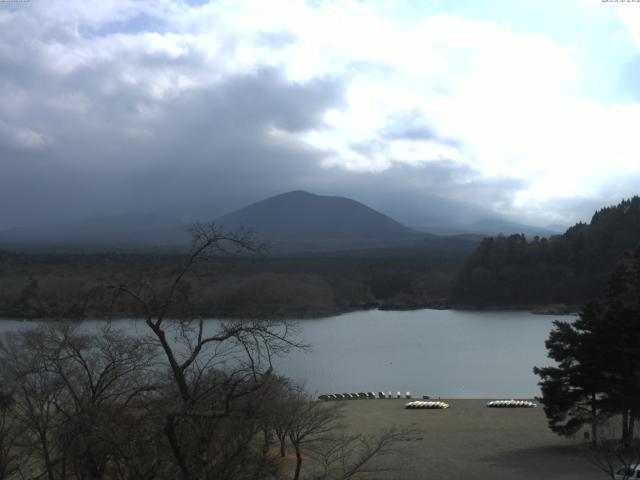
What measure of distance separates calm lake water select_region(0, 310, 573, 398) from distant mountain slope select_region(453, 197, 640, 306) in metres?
9.80

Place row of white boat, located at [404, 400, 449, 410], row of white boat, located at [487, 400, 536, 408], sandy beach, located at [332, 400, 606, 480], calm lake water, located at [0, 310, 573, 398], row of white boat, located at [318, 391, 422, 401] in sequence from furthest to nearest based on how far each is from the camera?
calm lake water, located at [0, 310, 573, 398] → row of white boat, located at [318, 391, 422, 401] → row of white boat, located at [404, 400, 449, 410] → row of white boat, located at [487, 400, 536, 408] → sandy beach, located at [332, 400, 606, 480]

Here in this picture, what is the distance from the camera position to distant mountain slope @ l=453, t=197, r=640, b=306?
60.5m

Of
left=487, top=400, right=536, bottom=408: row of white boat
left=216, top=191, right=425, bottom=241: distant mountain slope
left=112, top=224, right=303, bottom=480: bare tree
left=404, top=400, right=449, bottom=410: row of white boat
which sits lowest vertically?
left=404, top=400, right=449, bottom=410: row of white boat

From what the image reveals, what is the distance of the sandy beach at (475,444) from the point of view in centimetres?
1259

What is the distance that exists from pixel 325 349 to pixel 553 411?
69.1ft

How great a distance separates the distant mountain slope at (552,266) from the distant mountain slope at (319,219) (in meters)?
91.0

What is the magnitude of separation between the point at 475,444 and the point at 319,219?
16862cm

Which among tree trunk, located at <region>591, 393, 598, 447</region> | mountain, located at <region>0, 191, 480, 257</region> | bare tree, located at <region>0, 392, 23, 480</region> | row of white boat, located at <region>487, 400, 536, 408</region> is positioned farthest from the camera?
mountain, located at <region>0, 191, 480, 257</region>

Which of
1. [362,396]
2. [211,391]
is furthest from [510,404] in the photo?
[211,391]

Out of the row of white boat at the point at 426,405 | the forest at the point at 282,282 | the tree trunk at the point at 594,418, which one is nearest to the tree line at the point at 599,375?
the tree trunk at the point at 594,418

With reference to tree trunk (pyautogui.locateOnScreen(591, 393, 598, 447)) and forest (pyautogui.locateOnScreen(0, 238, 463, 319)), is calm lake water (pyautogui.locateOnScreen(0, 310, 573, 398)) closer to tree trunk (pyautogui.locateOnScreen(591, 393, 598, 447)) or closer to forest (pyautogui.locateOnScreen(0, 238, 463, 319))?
forest (pyautogui.locateOnScreen(0, 238, 463, 319))

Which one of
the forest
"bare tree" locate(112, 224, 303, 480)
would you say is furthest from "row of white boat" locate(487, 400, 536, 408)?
"bare tree" locate(112, 224, 303, 480)

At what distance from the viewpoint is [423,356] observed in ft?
111

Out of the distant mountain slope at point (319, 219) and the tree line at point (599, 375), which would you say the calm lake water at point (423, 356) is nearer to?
the tree line at point (599, 375)
